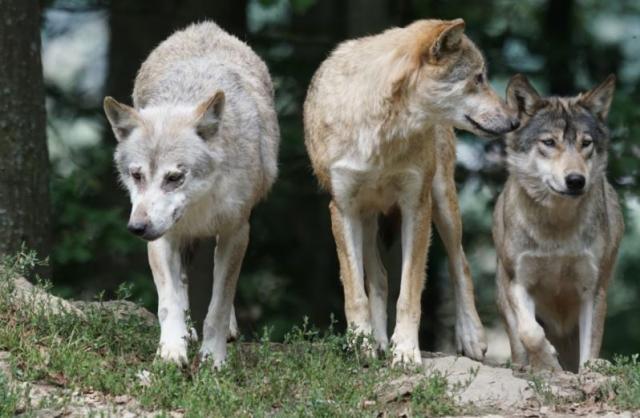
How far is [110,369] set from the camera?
7.70 metres

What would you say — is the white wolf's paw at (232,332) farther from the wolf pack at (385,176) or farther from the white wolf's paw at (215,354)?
the white wolf's paw at (215,354)

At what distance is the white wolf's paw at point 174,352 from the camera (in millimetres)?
7723

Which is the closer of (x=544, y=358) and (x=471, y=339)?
(x=544, y=358)

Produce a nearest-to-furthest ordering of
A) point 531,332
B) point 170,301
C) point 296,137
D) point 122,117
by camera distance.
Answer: point 170,301
point 122,117
point 531,332
point 296,137

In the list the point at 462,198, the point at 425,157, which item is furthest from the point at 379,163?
the point at 462,198

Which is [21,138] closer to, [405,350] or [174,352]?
[174,352]

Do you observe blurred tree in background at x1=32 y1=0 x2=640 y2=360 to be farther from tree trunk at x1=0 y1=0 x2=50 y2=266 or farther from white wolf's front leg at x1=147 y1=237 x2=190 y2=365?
white wolf's front leg at x1=147 y1=237 x2=190 y2=365

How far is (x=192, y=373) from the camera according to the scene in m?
7.77

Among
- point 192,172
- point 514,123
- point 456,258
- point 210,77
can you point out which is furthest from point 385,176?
point 192,172

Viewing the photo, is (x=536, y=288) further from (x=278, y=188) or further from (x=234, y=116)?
(x=278, y=188)

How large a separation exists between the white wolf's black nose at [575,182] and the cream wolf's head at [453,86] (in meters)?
0.71

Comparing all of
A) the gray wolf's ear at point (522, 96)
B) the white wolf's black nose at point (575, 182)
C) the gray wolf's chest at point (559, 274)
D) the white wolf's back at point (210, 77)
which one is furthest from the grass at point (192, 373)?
the gray wolf's ear at point (522, 96)

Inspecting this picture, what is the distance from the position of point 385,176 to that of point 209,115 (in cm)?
144

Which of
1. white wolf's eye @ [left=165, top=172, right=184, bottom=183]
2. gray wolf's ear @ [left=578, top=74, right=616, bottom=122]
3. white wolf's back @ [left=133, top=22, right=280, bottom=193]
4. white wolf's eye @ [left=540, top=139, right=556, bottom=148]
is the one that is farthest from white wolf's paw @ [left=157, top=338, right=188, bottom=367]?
gray wolf's ear @ [left=578, top=74, right=616, bottom=122]
